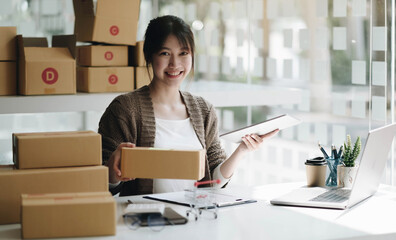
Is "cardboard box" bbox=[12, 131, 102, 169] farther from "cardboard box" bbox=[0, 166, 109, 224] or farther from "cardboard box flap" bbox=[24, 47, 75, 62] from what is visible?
"cardboard box flap" bbox=[24, 47, 75, 62]

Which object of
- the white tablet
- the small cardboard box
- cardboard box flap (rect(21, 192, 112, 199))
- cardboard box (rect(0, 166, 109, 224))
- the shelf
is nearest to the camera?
cardboard box flap (rect(21, 192, 112, 199))

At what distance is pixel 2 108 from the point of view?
3.08 metres

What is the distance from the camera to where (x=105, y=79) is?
3.39m

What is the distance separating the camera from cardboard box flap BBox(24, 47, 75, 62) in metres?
3.14

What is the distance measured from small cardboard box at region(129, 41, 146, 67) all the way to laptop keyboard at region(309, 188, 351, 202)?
1510 mm

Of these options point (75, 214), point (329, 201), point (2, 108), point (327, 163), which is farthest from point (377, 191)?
point (2, 108)

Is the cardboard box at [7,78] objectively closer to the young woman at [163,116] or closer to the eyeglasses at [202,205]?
the young woman at [163,116]

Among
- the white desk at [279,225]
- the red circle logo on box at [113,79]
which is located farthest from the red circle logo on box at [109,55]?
the white desk at [279,225]

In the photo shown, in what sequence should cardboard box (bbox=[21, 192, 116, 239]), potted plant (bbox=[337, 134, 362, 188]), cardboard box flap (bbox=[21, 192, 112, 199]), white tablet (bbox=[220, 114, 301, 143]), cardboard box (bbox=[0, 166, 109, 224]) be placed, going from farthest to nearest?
potted plant (bbox=[337, 134, 362, 188]) → white tablet (bbox=[220, 114, 301, 143]) → cardboard box (bbox=[0, 166, 109, 224]) → cardboard box flap (bbox=[21, 192, 112, 199]) → cardboard box (bbox=[21, 192, 116, 239])

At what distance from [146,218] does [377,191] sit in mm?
1105

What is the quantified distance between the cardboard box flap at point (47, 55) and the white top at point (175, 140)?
87 cm

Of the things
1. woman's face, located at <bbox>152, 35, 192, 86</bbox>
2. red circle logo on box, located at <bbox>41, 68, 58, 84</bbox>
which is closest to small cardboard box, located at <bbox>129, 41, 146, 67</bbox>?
red circle logo on box, located at <bbox>41, 68, 58, 84</bbox>

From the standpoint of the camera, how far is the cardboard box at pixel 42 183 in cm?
192

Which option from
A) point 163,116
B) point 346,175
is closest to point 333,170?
point 346,175
